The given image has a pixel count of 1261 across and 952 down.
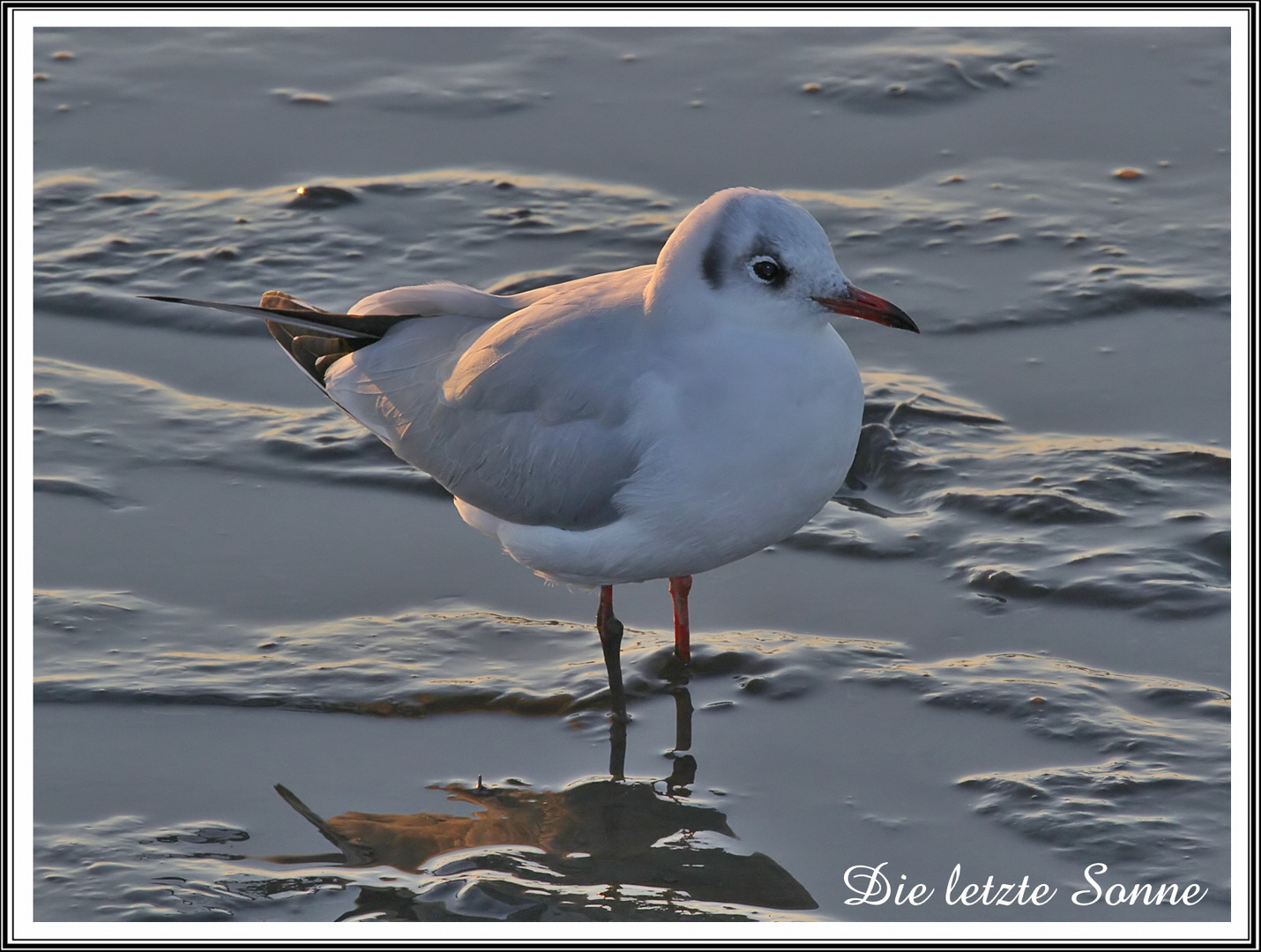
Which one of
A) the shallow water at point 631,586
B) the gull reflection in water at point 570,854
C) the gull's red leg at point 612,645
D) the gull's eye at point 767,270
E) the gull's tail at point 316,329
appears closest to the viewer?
the gull reflection in water at point 570,854

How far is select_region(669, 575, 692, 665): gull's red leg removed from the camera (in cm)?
538

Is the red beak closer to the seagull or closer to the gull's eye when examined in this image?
the seagull

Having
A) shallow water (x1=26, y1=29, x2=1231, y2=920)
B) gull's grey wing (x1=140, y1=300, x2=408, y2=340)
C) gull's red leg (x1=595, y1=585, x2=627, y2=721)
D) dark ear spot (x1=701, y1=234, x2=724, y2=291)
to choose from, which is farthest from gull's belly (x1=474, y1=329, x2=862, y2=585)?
gull's grey wing (x1=140, y1=300, x2=408, y2=340)

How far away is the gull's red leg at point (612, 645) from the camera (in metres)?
5.23

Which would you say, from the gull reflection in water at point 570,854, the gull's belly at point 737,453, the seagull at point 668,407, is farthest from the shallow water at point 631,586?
the gull's belly at point 737,453

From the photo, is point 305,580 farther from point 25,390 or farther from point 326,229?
point 326,229

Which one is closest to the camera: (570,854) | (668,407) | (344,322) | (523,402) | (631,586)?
(570,854)

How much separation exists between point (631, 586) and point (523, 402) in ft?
3.85

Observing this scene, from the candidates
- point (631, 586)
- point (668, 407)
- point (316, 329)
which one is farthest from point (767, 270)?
point (316, 329)

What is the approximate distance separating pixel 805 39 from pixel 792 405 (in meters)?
5.75

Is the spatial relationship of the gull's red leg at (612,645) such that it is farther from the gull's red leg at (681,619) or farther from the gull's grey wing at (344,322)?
the gull's grey wing at (344,322)

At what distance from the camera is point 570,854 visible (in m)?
4.52

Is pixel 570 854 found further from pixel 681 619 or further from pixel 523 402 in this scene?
pixel 523 402

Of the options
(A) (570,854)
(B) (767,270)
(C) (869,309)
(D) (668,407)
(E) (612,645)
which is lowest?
(A) (570,854)
